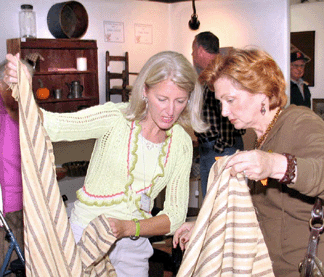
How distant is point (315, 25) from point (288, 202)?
572cm

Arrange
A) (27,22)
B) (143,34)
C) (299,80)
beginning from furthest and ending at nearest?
1. (143,34)
2. (299,80)
3. (27,22)

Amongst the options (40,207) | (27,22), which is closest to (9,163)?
(40,207)

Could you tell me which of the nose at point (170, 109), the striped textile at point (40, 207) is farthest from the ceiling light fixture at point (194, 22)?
the striped textile at point (40, 207)

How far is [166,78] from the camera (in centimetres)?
189

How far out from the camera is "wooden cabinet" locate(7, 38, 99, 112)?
5.22m

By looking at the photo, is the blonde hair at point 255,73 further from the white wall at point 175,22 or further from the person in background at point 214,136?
the white wall at point 175,22

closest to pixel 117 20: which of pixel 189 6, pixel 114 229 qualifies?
pixel 189 6

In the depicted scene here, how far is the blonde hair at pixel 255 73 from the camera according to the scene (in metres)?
1.56

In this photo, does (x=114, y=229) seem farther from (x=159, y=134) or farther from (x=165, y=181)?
(x=159, y=134)

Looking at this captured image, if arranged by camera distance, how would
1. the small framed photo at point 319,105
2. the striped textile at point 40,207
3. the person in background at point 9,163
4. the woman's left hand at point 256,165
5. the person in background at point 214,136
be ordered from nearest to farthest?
the woman's left hand at point 256,165
the striped textile at point 40,207
the person in background at point 9,163
the person in background at point 214,136
the small framed photo at point 319,105

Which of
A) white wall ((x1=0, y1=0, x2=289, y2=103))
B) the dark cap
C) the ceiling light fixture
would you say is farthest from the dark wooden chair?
the dark cap

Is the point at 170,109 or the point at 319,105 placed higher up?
the point at 170,109

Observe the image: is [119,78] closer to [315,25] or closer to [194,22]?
[194,22]

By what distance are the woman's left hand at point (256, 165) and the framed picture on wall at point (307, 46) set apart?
5.91 meters
